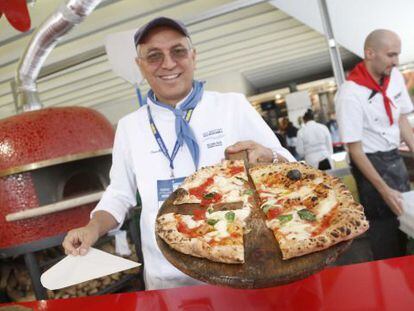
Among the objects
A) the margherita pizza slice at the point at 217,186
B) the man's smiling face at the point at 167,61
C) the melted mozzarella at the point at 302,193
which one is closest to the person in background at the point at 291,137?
the man's smiling face at the point at 167,61

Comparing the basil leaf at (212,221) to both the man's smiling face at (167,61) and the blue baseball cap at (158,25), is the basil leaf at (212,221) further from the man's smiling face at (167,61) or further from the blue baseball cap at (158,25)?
the blue baseball cap at (158,25)

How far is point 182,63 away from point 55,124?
215 cm

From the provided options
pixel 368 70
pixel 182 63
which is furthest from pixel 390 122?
pixel 182 63

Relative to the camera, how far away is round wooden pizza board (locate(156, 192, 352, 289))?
110cm

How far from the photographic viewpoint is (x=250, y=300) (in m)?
1.34

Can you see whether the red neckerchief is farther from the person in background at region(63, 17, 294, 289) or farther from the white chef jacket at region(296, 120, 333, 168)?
the white chef jacket at region(296, 120, 333, 168)

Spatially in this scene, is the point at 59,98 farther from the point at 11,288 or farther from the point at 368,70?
the point at 368,70

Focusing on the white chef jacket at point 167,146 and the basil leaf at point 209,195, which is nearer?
the basil leaf at point 209,195

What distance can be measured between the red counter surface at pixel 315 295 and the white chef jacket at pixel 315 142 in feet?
16.7

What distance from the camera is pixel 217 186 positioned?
1.77 meters

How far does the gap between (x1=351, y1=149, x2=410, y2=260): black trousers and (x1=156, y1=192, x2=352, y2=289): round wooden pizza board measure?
207 cm

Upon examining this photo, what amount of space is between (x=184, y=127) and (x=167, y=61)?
342 millimetres

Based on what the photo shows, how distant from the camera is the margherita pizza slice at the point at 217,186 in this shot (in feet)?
5.44

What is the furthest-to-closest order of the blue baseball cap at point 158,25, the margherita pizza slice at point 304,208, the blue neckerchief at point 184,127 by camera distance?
the blue neckerchief at point 184,127 → the blue baseball cap at point 158,25 → the margherita pizza slice at point 304,208
